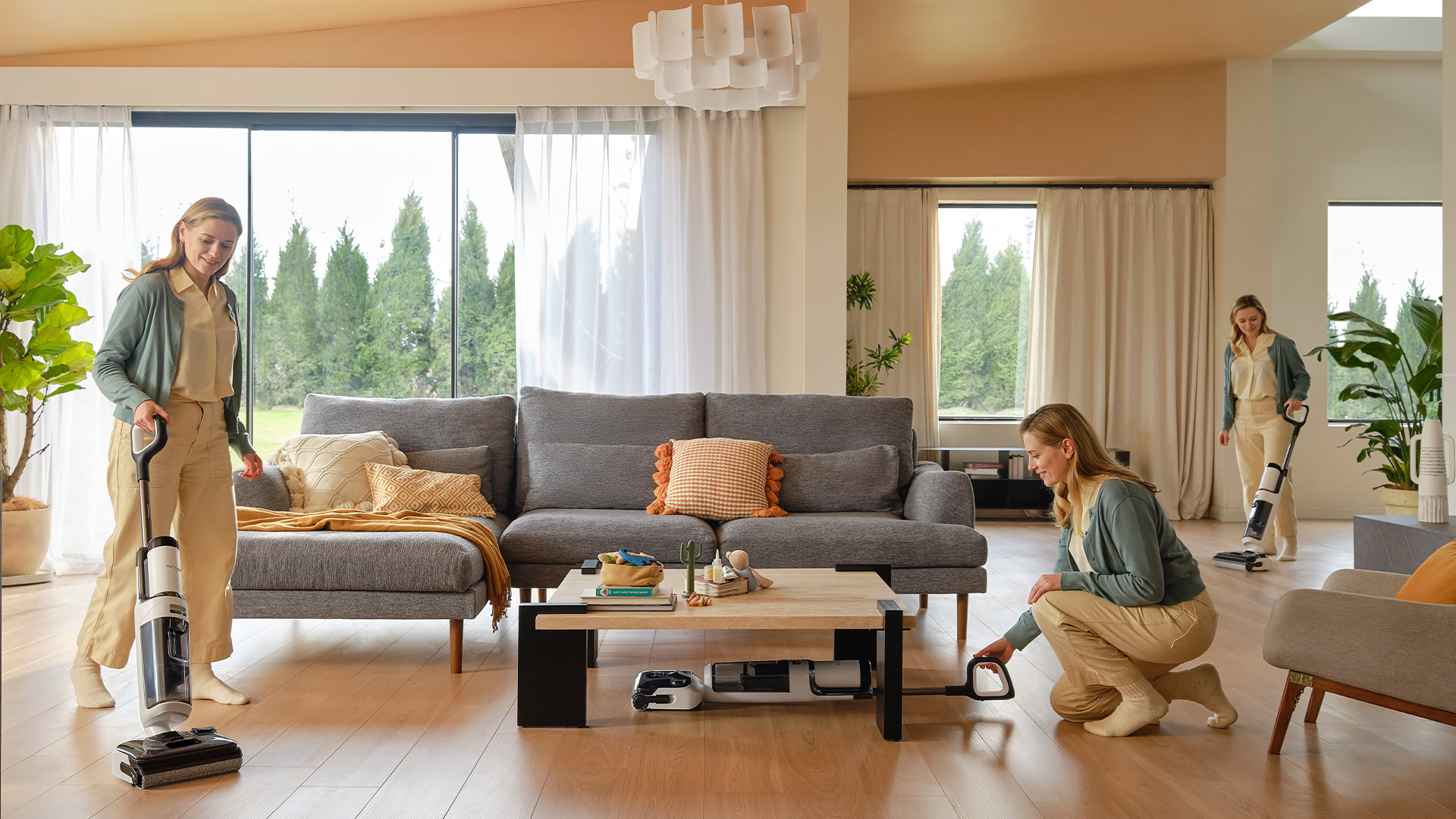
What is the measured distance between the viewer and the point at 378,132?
5.90 m

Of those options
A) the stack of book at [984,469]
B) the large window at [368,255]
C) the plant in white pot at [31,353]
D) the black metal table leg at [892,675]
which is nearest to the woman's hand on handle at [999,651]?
the black metal table leg at [892,675]

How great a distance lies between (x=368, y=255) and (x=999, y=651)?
4596 millimetres

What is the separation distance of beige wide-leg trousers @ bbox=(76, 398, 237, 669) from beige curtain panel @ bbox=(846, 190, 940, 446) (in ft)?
16.9

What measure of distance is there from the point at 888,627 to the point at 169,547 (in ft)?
5.63

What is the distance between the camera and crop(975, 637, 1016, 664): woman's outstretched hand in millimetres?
2701

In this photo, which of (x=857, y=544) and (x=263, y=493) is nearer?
(x=857, y=544)

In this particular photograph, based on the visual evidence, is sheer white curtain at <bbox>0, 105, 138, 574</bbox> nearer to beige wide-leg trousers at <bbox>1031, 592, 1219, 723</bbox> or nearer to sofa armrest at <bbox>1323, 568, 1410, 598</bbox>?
beige wide-leg trousers at <bbox>1031, 592, 1219, 723</bbox>

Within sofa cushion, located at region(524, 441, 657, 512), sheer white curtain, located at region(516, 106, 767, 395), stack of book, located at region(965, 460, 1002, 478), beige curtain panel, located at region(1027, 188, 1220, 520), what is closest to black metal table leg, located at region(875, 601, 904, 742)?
sofa cushion, located at region(524, 441, 657, 512)

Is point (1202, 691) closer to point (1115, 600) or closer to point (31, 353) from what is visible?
point (1115, 600)

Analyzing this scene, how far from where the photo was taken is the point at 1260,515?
502 cm

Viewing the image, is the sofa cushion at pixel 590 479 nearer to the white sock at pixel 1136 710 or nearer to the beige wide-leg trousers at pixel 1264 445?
the white sock at pixel 1136 710

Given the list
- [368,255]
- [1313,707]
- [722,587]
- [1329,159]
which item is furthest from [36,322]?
[1329,159]

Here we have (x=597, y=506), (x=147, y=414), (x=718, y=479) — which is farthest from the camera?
(x=597, y=506)

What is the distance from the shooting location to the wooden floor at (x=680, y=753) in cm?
223
